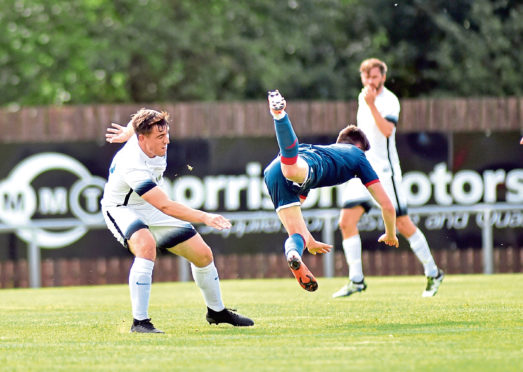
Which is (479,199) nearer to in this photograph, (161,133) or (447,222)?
(447,222)

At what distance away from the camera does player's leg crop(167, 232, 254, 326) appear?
9453mm

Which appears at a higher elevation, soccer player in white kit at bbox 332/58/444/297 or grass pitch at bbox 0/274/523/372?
soccer player in white kit at bbox 332/58/444/297

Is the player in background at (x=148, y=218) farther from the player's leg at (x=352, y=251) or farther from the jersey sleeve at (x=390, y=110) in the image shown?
the jersey sleeve at (x=390, y=110)

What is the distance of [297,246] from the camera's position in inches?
384

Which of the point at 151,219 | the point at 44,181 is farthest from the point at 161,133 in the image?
the point at 44,181

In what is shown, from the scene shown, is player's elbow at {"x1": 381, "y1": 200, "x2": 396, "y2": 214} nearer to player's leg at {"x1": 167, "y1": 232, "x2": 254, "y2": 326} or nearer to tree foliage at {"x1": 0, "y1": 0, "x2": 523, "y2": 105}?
player's leg at {"x1": 167, "y1": 232, "x2": 254, "y2": 326}

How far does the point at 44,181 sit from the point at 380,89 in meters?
6.80

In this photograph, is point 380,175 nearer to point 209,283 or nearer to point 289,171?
point 289,171

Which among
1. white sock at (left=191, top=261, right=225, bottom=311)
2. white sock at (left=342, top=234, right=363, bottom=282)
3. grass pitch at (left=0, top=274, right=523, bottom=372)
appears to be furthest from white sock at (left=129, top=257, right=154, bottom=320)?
white sock at (left=342, top=234, right=363, bottom=282)

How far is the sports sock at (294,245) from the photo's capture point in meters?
9.61

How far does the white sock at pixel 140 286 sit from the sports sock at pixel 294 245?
1.04 m

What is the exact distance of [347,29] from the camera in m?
28.1

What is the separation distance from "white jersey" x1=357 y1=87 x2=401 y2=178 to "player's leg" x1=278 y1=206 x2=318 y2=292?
2501 mm

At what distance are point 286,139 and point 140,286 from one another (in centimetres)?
156
